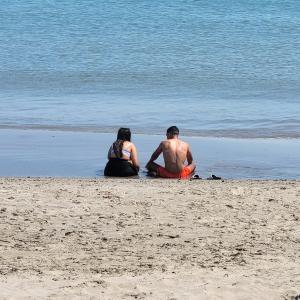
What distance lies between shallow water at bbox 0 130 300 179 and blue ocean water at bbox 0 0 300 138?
0.92 metres

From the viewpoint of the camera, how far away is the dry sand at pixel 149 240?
7027 millimetres

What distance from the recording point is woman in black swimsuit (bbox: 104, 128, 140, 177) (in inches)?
505

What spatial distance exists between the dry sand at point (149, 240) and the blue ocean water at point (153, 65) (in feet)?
20.6

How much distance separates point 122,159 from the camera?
1284cm

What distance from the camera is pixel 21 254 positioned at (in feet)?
26.2

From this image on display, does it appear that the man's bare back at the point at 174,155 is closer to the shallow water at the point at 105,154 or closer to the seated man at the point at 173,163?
→ the seated man at the point at 173,163

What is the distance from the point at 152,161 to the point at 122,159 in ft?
1.39

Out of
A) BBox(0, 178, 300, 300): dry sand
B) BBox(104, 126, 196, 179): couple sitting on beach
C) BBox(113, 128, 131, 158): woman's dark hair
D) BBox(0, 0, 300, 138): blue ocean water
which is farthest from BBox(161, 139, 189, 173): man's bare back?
BBox(0, 0, 300, 138): blue ocean water

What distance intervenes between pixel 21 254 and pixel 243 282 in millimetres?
1927

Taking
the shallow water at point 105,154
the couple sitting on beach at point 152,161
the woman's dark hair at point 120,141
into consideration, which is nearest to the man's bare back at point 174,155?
the couple sitting on beach at point 152,161

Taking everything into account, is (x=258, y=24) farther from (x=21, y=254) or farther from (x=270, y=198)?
(x=21, y=254)

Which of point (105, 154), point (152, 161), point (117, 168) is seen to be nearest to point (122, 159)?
point (117, 168)

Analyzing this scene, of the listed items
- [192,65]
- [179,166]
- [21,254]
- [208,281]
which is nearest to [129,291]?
[208,281]

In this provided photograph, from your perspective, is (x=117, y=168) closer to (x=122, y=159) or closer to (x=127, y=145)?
(x=122, y=159)
